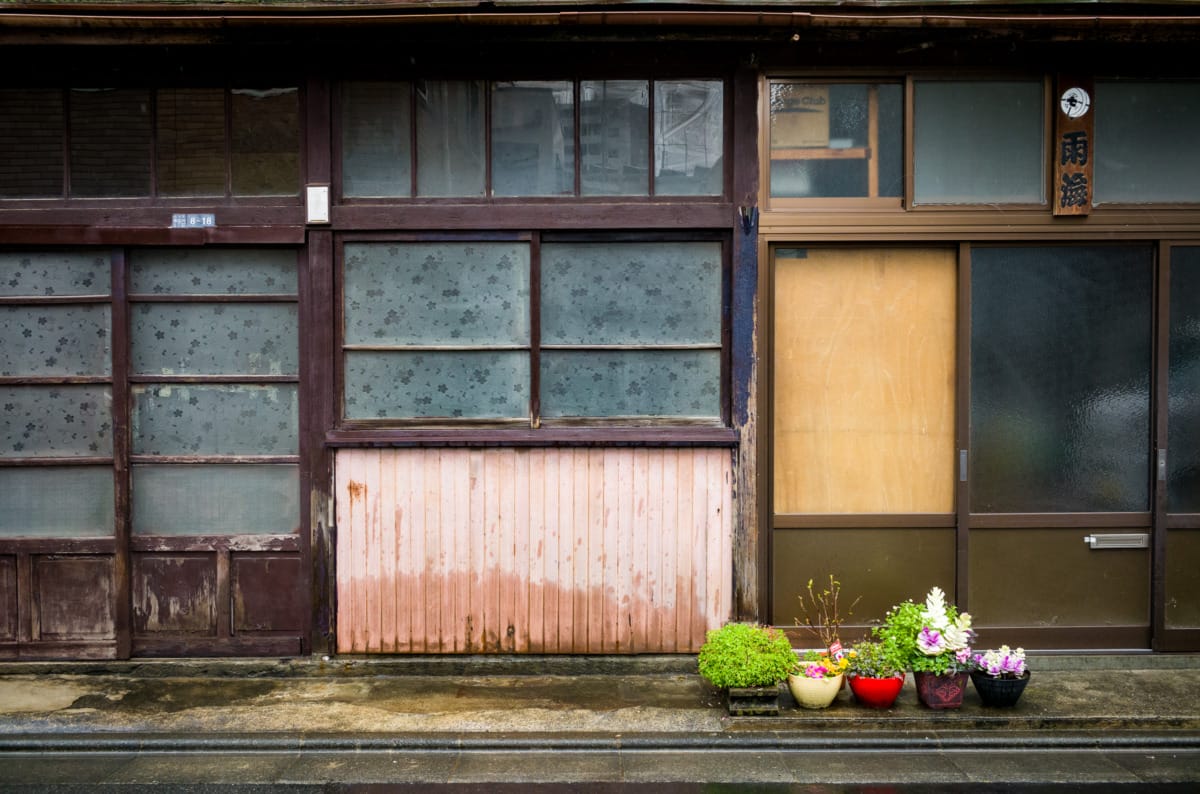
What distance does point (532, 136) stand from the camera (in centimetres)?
804

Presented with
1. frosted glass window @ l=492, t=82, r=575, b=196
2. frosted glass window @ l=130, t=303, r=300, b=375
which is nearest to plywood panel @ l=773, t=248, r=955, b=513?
frosted glass window @ l=492, t=82, r=575, b=196

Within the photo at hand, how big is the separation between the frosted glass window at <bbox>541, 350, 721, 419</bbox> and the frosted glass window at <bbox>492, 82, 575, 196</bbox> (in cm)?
140

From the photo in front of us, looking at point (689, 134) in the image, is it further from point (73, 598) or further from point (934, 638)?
point (73, 598)

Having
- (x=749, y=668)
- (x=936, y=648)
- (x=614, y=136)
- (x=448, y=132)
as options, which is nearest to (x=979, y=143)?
(x=614, y=136)

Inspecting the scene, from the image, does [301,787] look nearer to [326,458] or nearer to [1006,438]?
[326,458]

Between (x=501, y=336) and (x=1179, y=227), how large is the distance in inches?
217

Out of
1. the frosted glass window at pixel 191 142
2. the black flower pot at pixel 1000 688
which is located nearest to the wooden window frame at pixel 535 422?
the frosted glass window at pixel 191 142

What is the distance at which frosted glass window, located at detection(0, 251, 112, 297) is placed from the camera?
812 centimetres

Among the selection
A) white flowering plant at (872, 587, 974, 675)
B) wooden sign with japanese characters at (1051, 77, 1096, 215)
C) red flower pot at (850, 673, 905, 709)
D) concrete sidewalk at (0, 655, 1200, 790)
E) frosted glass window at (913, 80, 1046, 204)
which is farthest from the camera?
frosted glass window at (913, 80, 1046, 204)

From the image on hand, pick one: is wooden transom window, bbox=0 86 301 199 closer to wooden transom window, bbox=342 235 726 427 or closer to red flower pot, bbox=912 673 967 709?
wooden transom window, bbox=342 235 726 427

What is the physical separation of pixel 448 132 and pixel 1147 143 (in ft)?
18.5

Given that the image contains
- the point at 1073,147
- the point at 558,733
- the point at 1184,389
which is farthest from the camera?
the point at 1184,389

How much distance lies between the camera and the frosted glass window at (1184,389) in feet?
26.7

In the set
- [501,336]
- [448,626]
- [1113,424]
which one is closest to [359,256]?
[501,336]
